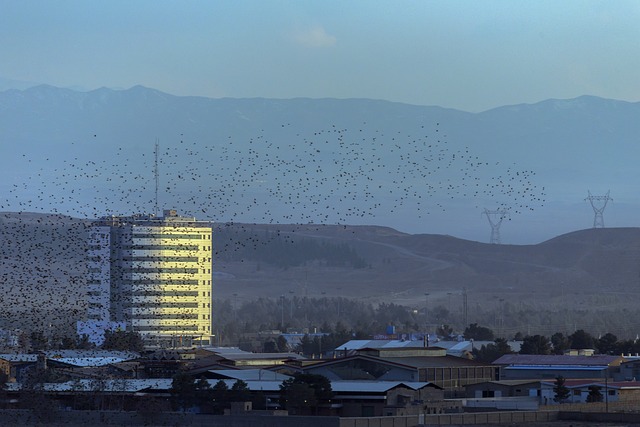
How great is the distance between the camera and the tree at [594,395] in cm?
10975

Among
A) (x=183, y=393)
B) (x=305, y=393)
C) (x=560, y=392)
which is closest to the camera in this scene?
(x=305, y=393)

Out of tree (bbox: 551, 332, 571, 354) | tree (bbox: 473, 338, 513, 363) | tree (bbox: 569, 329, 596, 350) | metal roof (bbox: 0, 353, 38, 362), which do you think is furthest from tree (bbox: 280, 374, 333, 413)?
tree (bbox: 569, 329, 596, 350)

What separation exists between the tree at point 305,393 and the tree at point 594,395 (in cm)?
1911

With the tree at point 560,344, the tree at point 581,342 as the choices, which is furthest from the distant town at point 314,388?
the tree at point 581,342

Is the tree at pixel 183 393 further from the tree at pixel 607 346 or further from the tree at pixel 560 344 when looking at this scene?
the tree at pixel 607 346

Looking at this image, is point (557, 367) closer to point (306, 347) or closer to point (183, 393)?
point (183, 393)

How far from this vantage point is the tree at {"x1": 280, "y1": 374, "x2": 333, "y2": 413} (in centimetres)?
9656

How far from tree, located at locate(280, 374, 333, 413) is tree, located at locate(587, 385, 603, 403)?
19111mm

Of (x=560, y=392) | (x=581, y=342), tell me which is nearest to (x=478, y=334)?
(x=581, y=342)

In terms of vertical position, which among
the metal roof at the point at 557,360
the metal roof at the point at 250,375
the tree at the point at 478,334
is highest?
the tree at the point at 478,334

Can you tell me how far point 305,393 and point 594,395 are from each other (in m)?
22.6

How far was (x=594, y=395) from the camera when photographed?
110 meters

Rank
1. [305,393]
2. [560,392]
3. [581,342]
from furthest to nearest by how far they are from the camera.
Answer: [581,342] → [560,392] → [305,393]

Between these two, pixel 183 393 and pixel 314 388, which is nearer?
pixel 314 388
